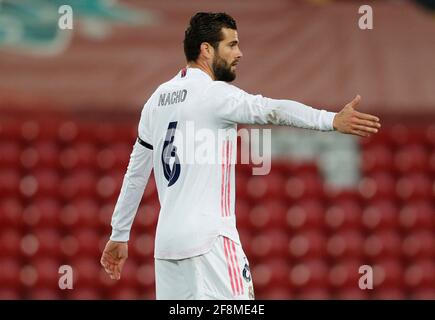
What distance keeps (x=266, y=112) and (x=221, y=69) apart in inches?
13.7

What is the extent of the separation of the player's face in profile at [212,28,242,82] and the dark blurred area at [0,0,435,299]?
531 centimetres

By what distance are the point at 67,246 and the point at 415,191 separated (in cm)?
332

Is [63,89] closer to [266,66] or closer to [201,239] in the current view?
[266,66]

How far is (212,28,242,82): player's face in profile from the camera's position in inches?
150

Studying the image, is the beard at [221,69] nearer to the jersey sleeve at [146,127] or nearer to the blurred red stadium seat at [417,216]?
the jersey sleeve at [146,127]

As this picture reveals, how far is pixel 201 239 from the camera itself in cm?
369

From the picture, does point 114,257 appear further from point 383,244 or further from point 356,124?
point 383,244

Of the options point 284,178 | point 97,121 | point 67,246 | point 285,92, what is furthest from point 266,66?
point 67,246

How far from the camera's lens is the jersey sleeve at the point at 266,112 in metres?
3.50

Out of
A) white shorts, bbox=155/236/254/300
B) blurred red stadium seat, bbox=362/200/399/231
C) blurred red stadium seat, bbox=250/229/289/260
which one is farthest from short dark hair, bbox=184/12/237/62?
blurred red stadium seat, bbox=362/200/399/231

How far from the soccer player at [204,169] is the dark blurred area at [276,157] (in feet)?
17.2

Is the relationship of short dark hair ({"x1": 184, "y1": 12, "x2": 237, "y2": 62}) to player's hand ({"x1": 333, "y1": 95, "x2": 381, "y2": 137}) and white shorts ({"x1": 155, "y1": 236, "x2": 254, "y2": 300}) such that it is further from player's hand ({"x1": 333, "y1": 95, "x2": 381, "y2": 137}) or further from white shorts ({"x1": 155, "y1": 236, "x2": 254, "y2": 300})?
white shorts ({"x1": 155, "y1": 236, "x2": 254, "y2": 300})

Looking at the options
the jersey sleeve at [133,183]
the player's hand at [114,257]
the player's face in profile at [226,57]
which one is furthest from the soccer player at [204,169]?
the player's hand at [114,257]

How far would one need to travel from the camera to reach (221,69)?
3.81 meters
